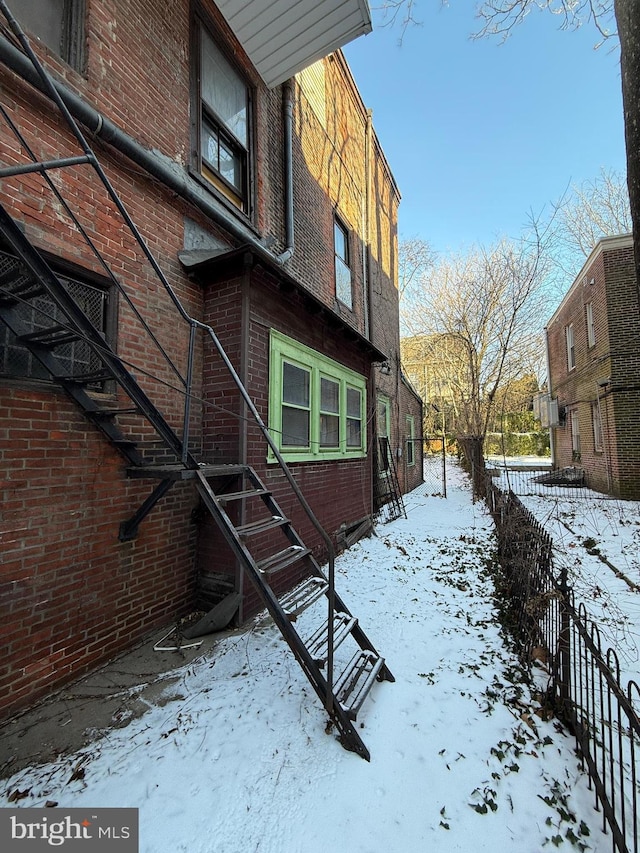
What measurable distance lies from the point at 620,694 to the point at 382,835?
1316 mm

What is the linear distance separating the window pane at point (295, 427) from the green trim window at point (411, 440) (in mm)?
8721

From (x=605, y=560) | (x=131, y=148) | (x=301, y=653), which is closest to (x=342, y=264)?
(x=131, y=148)

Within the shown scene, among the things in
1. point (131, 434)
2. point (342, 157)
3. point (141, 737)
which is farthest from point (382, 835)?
point (342, 157)

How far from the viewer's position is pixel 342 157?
8.78 metres

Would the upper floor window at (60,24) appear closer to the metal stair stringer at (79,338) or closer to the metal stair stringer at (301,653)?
the metal stair stringer at (79,338)

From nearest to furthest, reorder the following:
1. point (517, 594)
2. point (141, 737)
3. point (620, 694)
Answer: point (620, 694), point (141, 737), point (517, 594)

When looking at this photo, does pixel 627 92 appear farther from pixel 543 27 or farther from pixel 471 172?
pixel 471 172

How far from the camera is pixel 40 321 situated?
294 centimetres

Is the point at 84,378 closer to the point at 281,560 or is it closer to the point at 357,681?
the point at 281,560

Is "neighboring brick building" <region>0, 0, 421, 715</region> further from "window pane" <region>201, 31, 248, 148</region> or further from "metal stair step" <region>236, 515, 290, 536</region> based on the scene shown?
"metal stair step" <region>236, 515, 290, 536</region>

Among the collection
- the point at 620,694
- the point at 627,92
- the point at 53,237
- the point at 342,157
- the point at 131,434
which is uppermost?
the point at 342,157

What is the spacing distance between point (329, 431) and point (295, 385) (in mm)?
1359

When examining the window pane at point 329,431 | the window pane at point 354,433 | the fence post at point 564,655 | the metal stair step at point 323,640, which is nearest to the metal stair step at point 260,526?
the metal stair step at point 323,640

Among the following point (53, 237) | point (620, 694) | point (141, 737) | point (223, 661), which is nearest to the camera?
point (620, 694)
